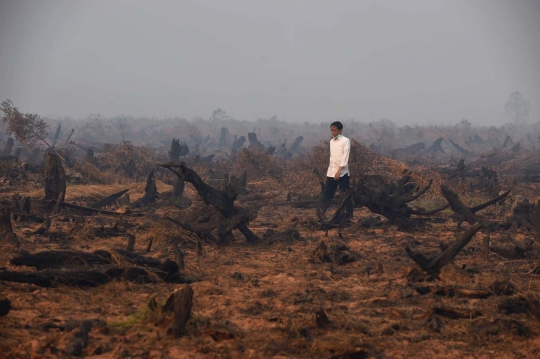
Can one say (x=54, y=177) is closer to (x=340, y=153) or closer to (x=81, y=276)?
(x=340, y=153)

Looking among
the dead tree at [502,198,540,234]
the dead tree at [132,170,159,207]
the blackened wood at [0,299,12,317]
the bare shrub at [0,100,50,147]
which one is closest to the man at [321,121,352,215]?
the dead tree at [502,198,540,234]

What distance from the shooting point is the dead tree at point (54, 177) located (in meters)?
11.1

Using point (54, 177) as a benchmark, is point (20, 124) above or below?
above

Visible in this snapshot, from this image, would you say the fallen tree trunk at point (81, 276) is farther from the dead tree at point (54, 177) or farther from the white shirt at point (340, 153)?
the dead tree at point (54, 177)

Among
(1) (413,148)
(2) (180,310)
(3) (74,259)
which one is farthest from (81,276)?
(1) (413,148)

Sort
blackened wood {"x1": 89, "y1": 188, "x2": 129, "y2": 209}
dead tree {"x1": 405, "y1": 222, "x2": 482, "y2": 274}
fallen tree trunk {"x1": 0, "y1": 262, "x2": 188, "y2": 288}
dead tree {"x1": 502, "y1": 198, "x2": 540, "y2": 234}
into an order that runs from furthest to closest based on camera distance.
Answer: blackened wood {"x1": 89, "y1": 188, "x2": 129, "y2": 209}, dead tree {"x1": 502, "y1": 198, "x2": 540, "y2": 234}, dead tree {"x1": 405, "y1": 222, "x2": 482, "y2": 274}, fallen tree trunk {"x1": 0, "y1": 262, "x2": 188, "y2": 288}

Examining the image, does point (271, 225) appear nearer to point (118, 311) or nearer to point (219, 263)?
point (219, 263)

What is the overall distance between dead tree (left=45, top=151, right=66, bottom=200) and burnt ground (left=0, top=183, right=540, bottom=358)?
3119 mm

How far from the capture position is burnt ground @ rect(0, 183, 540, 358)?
416 centimetres

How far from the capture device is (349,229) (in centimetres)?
1040

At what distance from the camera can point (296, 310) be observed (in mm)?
5180

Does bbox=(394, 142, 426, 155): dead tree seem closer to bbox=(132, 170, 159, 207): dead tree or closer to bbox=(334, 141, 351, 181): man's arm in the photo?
bbox=(132, 170, 159, 207): dead tree

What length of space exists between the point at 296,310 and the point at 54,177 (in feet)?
25.9

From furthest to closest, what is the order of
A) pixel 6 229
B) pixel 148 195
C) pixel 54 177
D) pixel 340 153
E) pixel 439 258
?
pixel 148 195
pixel 54 177
pixel 340 153
pixel 6 229
pixel 439 258
